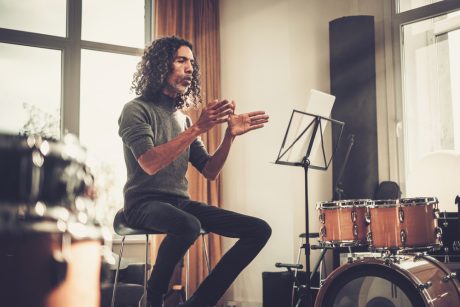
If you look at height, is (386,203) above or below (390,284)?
above

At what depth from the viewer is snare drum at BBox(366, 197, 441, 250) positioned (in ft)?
9.06

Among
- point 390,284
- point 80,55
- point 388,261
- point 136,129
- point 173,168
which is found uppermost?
point 80,55

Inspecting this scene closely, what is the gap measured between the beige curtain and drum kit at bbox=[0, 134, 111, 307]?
438 centimetres

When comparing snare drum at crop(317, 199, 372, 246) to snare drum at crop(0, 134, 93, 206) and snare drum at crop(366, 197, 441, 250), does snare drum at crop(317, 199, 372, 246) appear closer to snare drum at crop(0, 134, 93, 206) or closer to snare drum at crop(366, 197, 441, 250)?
Answer: snare drum at crop(366, 197, 441, 250)

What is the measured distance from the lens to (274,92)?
459 cm

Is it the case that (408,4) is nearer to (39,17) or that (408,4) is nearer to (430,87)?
(430,87)

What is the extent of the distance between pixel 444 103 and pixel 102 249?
4.77m

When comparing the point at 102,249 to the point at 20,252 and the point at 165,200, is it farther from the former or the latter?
the point at 165,200

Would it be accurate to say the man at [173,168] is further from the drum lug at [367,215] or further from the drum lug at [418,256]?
the drum lug at [418,256]

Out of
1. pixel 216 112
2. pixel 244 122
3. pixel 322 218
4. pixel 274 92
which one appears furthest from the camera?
→ pixel 274 92

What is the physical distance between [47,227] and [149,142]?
2.01 meters

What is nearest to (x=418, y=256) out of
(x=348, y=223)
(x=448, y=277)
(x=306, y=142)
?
(x=448, y=277)

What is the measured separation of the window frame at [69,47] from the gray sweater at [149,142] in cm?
217

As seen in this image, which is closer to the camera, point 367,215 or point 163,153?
point 163,153
